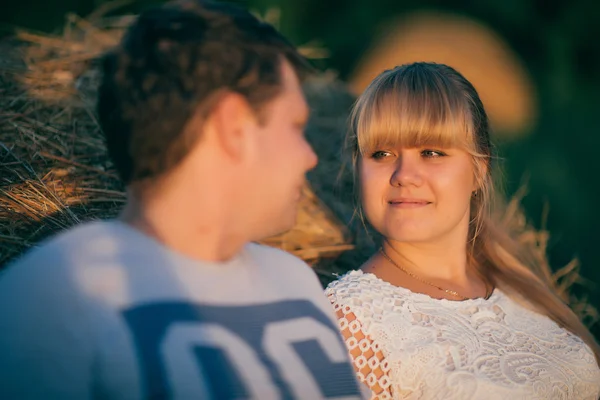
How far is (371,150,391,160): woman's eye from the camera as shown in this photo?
6.62 feet

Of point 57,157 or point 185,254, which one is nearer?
point 185,254

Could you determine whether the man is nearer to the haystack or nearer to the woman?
the woman

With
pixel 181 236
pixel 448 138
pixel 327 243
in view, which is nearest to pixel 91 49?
pixel 327 243

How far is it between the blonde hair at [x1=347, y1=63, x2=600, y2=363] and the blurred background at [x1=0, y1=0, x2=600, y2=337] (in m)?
3.96

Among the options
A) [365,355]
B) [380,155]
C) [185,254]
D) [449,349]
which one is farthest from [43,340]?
[380,155]

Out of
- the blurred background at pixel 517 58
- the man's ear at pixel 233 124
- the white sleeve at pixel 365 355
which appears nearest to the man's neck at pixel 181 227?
the man's ear at pixel 233 124

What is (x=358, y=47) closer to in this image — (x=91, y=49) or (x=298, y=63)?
(x=91, y=49)

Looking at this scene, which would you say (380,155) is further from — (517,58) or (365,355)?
(517,58)

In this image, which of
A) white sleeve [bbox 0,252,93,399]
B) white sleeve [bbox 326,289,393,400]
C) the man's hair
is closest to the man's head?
the man's hair

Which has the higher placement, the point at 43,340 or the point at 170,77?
the point at 170,77

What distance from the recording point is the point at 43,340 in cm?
99

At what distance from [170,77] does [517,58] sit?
7.20m

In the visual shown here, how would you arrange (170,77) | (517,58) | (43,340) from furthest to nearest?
(517,58)
(170,77)
(43,340)

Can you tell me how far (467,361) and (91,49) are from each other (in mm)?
2144
